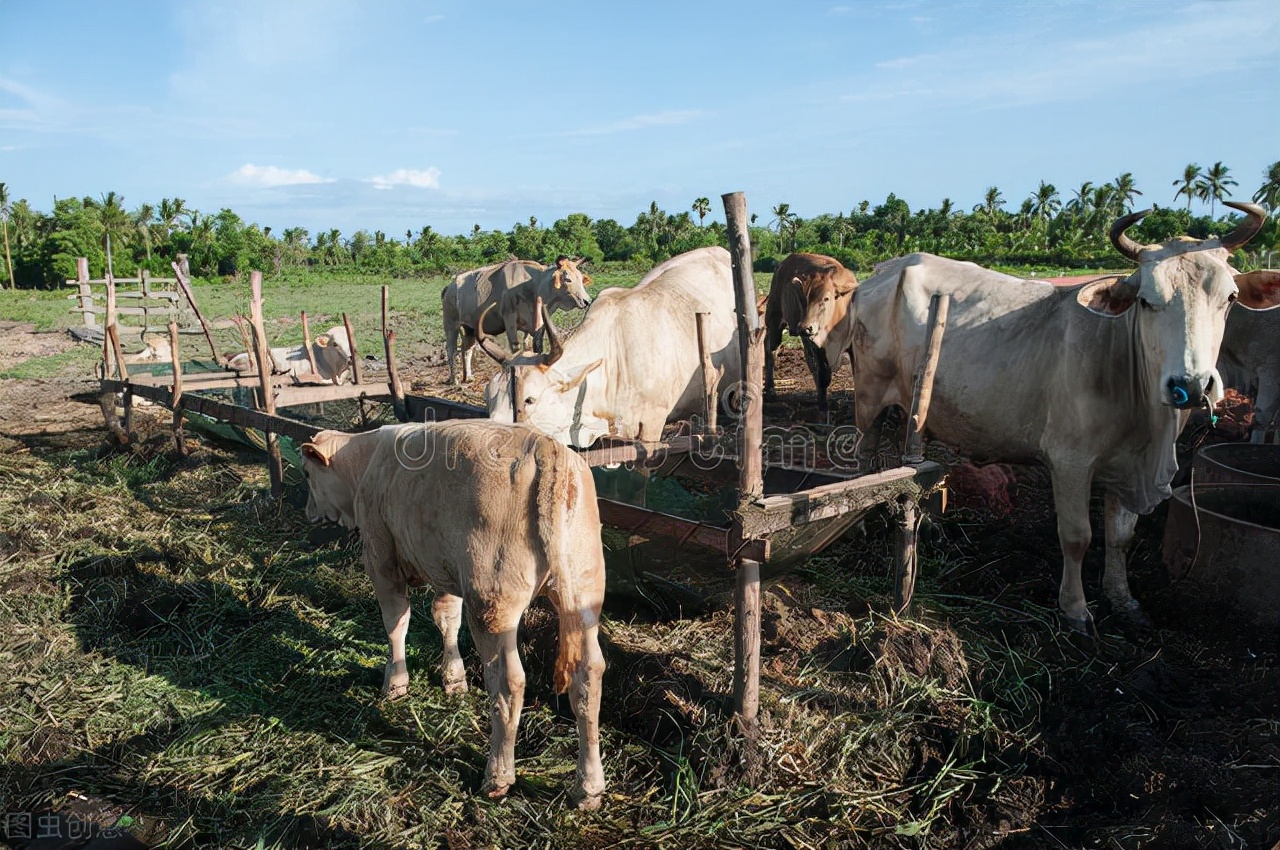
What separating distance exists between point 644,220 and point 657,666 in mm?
66454

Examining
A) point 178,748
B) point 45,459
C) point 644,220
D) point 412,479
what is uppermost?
point 644,220

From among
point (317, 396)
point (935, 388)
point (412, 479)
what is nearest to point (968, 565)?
point (935, 388)

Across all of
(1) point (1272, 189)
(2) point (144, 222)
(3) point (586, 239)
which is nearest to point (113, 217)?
(2) point (144, 222)

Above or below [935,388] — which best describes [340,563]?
below

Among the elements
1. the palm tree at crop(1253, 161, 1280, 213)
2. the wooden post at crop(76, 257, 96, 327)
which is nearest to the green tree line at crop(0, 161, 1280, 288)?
the palm tree at crop(1253, 161, 1280, 213)

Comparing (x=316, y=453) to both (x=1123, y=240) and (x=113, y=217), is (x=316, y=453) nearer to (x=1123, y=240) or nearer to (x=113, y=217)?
(x=1123, y=240)

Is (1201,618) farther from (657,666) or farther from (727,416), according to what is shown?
(727,416)

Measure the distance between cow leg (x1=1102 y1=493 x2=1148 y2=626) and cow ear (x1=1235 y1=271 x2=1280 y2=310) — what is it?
1488mm

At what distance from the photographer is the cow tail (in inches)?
153

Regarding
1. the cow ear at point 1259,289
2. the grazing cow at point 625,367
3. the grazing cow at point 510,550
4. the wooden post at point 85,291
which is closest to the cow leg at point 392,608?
the grazing cow at point 510,550

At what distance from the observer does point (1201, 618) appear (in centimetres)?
545

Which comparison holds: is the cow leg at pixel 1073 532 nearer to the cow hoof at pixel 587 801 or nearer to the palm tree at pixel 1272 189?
the cow hoof at pixel 587 801

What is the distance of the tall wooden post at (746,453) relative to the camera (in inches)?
156

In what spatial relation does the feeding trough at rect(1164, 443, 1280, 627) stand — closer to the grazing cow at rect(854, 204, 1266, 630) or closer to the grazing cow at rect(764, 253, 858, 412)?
the grazing cow at rect(854, 204, 1266, 630)
